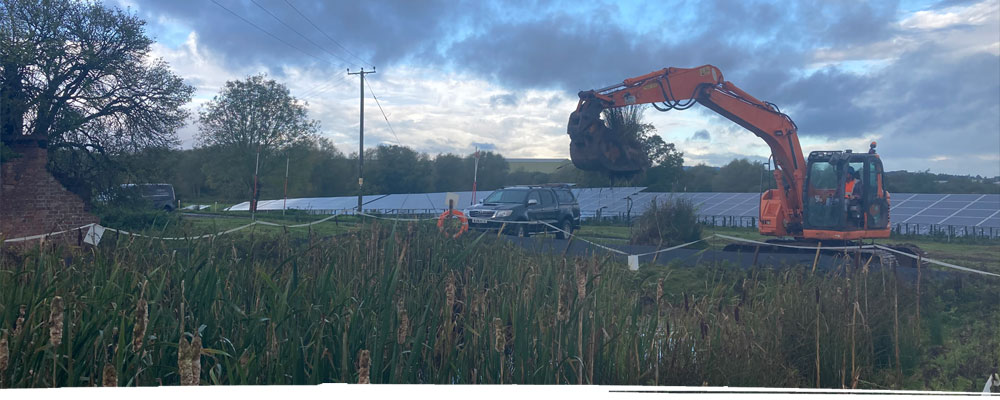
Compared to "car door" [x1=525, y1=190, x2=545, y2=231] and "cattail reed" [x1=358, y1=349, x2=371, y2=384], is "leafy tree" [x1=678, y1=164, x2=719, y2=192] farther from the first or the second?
"cattail reed" [x1=358, y1=349, x2=371, y2=384]

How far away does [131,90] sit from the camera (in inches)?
206

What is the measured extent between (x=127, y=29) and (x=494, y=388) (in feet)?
14.0

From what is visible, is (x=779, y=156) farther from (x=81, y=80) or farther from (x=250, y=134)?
(x=81, y=80)

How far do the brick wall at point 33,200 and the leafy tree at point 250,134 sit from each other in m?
1.16

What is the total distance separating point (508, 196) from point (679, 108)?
18.7 ft

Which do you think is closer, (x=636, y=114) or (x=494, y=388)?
(x=494, y=388)

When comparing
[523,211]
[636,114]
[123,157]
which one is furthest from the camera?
[523,211]

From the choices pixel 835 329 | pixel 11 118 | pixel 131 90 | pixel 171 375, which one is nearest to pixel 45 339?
pixel 171 375

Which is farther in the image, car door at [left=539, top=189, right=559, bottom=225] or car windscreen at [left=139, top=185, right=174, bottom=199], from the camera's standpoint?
car door at [left=539, top=189, right=559, bottom=225]

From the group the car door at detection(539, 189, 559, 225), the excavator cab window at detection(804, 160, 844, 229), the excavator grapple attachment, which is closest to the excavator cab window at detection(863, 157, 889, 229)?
the excavator cab window at detection(804, 160, 844, 229)

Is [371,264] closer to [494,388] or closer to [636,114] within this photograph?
[494,388]

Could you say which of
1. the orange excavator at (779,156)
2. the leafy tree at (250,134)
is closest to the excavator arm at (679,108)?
the orange excavator at (779,156)

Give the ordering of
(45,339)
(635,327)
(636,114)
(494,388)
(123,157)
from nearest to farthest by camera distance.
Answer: (45,339) < (494,388) < (635,327) < (123,157) < (636,114)

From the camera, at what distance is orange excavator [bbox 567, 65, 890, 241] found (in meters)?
8.66
